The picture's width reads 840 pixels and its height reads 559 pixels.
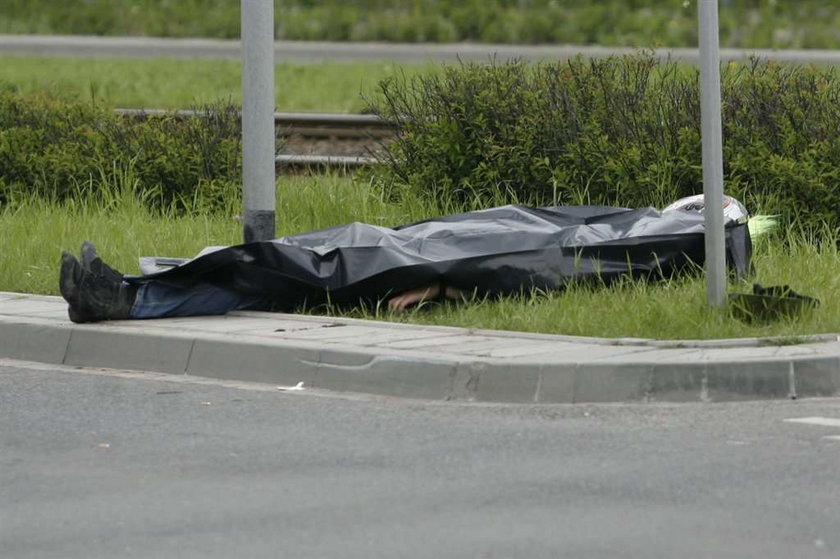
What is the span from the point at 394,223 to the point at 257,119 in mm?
1992

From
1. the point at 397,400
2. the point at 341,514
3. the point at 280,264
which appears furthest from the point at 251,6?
the point at 341,514

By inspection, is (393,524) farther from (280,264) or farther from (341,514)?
(280,264)

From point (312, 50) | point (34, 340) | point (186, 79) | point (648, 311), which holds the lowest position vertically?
point (34, 340)

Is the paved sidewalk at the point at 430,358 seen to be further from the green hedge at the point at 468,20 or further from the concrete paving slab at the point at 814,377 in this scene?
the green hedge at the point at 468,20

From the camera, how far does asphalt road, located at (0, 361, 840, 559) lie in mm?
4914

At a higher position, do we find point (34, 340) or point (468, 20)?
point (468, 20)

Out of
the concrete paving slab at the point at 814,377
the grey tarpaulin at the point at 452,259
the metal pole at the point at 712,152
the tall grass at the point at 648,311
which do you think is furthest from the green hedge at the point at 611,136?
the concrete paving slab at the point at 814,377

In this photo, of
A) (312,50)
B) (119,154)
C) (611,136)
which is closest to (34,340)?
(611,136)

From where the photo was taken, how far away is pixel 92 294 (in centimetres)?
818

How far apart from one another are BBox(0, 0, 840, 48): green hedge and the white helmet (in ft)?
65.9

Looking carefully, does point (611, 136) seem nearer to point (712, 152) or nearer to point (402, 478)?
point (712, 152)

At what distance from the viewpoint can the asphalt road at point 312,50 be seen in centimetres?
2895

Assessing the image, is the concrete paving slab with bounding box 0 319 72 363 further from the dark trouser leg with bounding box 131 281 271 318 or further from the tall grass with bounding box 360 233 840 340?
the tall grass with bounding box 360 233 840 340

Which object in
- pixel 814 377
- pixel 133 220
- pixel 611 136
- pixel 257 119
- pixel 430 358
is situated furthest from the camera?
pixel 133 220
